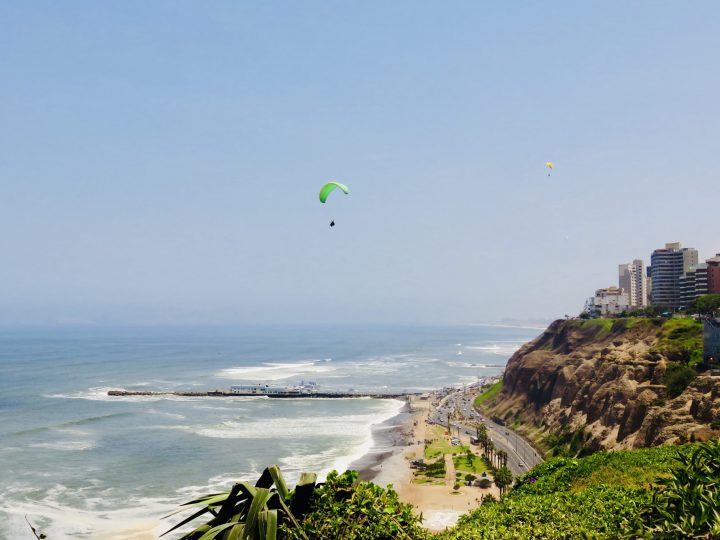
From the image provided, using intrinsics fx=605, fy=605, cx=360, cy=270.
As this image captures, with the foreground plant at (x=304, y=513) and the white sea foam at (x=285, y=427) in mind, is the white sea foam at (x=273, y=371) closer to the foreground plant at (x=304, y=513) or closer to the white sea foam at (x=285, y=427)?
the white sea foam at (x=285, y=427)

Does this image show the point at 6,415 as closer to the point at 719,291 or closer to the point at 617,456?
the point at 617,456

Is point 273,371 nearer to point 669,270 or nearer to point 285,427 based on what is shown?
point 285,427

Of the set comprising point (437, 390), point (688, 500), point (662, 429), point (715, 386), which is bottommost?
point (437, 390)

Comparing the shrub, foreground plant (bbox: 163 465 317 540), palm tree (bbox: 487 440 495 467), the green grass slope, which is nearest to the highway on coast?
palm tree (bbox: 487 440 495 467)

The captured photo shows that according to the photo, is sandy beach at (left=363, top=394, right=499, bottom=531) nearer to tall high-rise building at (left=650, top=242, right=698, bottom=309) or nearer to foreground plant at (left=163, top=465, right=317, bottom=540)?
foreground plant at (left=163, top=465, right=317, bottom=540)

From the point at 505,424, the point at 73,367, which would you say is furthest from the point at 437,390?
the point at 73,367

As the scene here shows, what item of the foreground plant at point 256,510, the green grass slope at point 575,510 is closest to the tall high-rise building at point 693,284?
the green grass slope at point 575,510

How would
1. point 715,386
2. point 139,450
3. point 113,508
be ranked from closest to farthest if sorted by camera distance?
point 715,386 → point 113,508 → point 139,450
